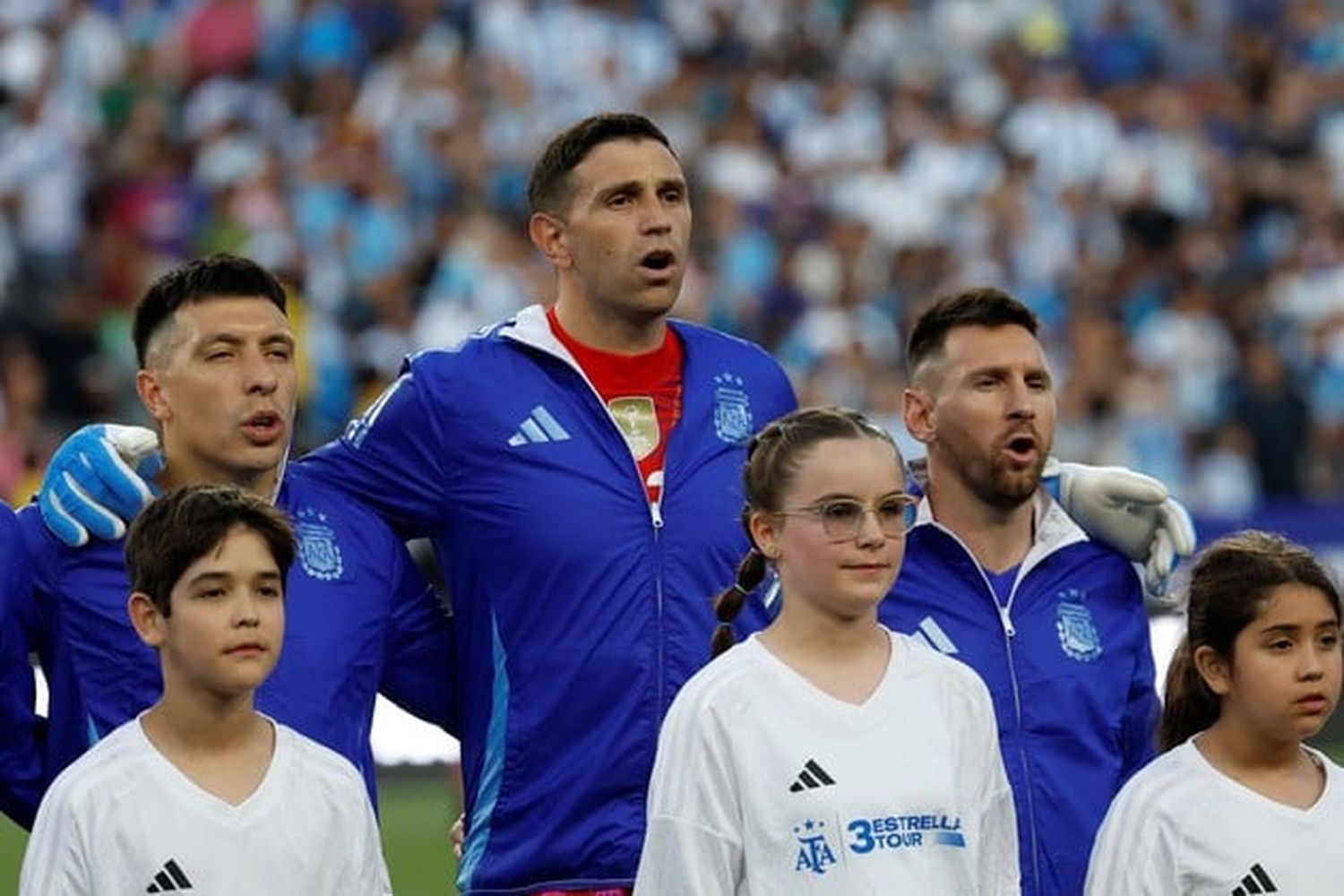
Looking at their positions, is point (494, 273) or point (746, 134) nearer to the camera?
point (494, 273)

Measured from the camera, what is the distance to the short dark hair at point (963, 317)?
7285 millimetres

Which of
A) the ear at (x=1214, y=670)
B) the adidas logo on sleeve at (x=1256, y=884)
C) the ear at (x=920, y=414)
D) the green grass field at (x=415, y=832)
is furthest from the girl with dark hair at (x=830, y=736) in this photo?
the green grass field at (x=415, y=832)

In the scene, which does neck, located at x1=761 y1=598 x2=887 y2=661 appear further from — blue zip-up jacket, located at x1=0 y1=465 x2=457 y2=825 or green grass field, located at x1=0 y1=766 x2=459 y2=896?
green grass field, located at x1=0 y1=766 x2=459 y2=896

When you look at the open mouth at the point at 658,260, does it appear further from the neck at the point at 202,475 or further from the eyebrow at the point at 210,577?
the eyebrow at the point at 210,577

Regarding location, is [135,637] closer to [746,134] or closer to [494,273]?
[494,273]

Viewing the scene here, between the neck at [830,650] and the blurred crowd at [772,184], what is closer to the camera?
the neck at [830,650]

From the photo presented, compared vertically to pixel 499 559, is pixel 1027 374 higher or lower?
higher

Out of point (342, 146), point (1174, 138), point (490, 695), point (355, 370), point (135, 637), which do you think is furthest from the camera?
point (1174, 138)

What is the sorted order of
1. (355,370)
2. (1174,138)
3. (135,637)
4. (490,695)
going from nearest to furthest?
(135,637)
(490,695)
(355,370)
(1174,138)

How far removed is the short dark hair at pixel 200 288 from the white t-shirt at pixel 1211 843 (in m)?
2.07

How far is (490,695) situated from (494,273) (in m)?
11.6

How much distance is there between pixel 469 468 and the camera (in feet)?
23.8

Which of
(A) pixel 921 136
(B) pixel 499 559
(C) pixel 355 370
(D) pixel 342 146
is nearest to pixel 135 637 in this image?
(B) pixel 499 559

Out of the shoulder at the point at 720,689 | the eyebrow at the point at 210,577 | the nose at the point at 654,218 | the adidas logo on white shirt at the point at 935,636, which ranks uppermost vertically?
the nose at the point at 654,218
